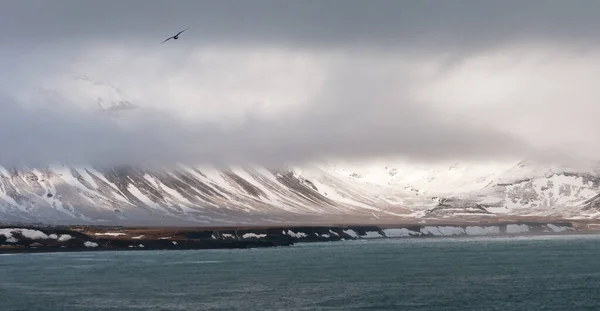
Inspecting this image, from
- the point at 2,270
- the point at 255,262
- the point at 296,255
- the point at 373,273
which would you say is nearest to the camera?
the point at 373,273

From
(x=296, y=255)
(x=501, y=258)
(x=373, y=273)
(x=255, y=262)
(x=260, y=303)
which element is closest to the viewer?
(x=260, y=303)

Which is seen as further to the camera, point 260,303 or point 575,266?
point 575,266

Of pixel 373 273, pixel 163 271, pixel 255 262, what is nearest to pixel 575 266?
pixel 373 273

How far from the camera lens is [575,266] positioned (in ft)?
488

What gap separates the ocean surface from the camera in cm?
9906

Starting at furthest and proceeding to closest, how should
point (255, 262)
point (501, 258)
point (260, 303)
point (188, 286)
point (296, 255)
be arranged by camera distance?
point (296, 255)
point (501, 258)
point (255, 262)
point (188, 286)
point (260, 303)

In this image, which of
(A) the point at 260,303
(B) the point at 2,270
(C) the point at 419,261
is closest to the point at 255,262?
(C) the point at 419,261

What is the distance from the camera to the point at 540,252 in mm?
194125

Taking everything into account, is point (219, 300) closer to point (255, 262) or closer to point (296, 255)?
point (255, 262)

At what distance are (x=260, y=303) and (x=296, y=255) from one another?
8384cm

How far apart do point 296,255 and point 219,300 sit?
8146 cm

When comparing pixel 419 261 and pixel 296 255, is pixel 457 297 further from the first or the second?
pixel 296 255

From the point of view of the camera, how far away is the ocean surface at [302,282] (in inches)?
3900

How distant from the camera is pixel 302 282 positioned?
12188 cm
